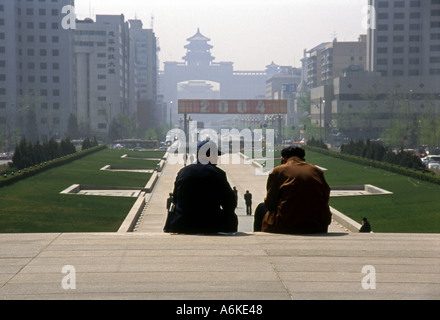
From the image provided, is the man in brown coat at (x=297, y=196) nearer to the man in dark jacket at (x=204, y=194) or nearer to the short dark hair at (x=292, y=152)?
the short dark hair at (x=292, y=152)

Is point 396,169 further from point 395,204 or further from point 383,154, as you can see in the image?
point 395,204

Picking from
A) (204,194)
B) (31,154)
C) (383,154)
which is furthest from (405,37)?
(204,194)

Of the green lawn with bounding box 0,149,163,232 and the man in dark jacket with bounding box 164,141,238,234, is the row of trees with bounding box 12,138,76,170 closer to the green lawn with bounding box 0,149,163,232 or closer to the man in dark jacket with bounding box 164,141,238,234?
the green lawn with bounding box 0,149,163,232

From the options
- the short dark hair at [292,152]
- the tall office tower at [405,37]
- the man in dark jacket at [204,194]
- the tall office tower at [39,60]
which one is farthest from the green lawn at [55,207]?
the tall office tower at [405,37]

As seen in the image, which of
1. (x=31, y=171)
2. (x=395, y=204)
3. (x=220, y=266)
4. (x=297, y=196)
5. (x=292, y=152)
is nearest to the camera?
(x=220, y=266)

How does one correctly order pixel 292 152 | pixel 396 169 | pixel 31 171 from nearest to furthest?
pixel 292 152
pixel 31 171
pixel 396 169

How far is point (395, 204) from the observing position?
29.9 metres

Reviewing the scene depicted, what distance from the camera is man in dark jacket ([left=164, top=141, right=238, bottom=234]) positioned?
943 cm

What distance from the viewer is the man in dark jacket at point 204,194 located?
30.9ft

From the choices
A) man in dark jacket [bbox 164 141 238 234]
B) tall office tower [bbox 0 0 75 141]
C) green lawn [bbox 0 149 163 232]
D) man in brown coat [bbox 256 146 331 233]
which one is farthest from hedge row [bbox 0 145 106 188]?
tall office tower [bbox 0 0 75 141]

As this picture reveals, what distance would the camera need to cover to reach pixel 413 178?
40.9 m

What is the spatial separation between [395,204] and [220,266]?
77.7 feet

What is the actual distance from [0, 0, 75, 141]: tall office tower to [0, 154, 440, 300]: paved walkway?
5090 inches
